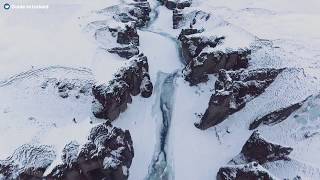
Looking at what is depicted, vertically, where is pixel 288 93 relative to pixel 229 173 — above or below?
above

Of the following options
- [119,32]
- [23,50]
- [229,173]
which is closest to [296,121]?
[229,173]

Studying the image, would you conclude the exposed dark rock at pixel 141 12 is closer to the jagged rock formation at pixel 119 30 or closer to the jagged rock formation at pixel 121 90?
the jagged rock formation at pixel 119 30

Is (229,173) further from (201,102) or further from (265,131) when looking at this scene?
(201,102)

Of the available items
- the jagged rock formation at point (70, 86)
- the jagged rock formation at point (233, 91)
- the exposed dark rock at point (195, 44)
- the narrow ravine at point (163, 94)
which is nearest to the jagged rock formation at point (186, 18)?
the narrow ravine at point (163, 94)

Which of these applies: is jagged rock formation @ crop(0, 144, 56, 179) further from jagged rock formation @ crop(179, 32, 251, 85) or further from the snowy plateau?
jagged rock formation @ crop(179, 32, 251, 85)

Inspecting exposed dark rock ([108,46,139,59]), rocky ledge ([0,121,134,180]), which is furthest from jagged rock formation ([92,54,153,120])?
rocky ledge ([0,121,134,180])

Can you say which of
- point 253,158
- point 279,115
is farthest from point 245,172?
point 279,115
